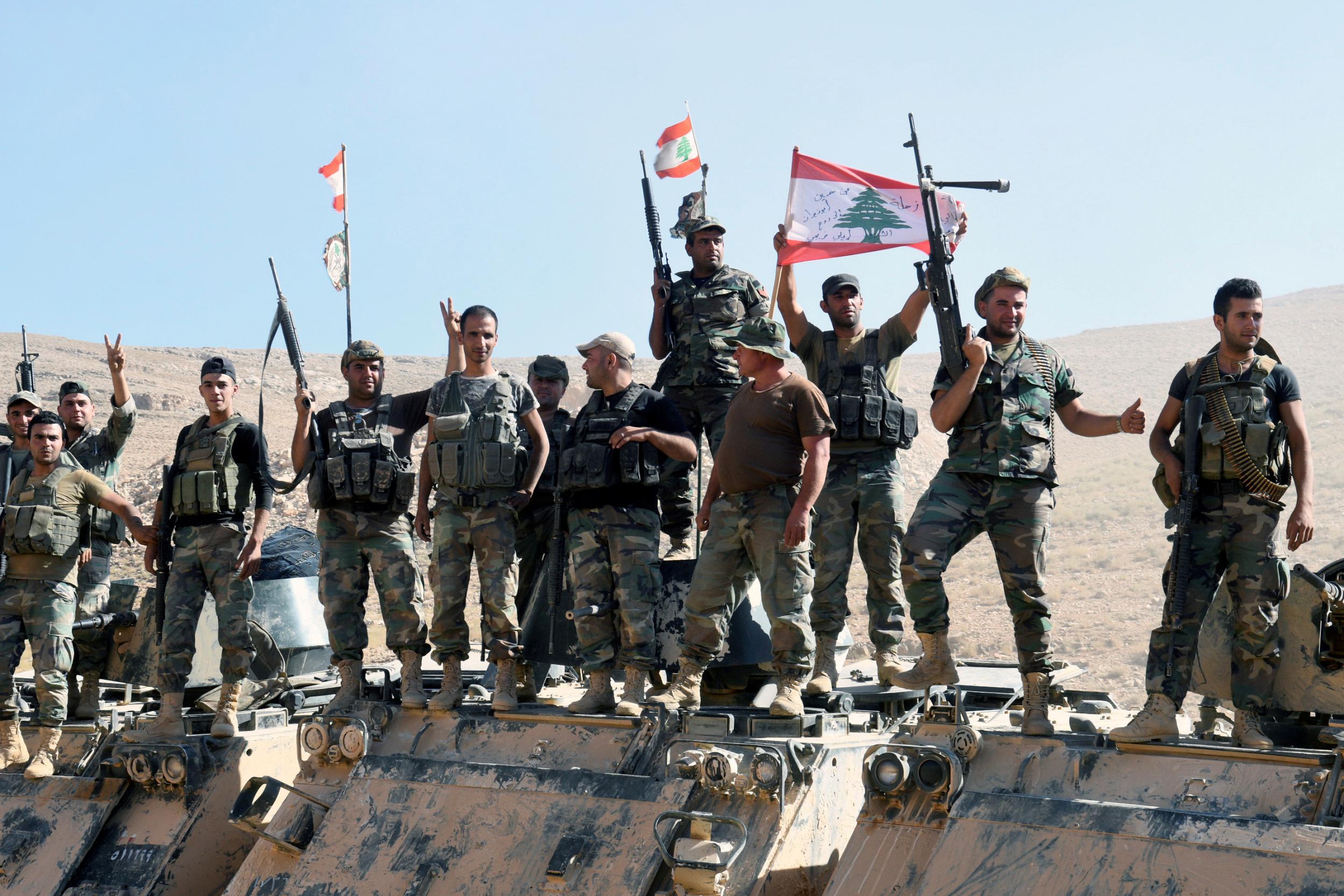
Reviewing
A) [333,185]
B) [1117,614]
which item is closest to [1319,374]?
[1117,614]

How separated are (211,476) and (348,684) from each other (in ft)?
4.86

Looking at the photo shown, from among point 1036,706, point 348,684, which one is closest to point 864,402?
point 1036,706

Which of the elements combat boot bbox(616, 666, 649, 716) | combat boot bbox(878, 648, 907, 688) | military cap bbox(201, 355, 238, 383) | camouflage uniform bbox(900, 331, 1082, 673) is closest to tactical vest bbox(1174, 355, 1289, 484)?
camouflage uniform bbox(900, 331, 1082, 673)

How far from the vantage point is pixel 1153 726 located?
19.4 ft

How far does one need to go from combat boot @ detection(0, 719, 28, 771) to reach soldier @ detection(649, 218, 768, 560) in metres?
4.00

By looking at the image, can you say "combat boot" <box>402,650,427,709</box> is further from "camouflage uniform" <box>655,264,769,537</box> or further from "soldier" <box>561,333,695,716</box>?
"camouflage uniform" <box>655,264,769,537</box>

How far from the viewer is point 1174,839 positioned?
5.08 meters

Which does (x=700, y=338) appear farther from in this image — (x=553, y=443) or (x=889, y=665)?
(x=889, y=665)

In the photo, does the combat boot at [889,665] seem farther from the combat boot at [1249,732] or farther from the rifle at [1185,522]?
the combat boot at [1249,732]

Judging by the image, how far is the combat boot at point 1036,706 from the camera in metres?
6.30

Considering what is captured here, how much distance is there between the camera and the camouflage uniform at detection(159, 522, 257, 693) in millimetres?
8273

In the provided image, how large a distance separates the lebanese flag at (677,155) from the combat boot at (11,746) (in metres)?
5.43

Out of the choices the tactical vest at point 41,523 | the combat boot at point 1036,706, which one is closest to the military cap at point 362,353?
the tactical vest at point 41,523

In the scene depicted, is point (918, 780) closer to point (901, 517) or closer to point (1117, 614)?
point (901, 517)
